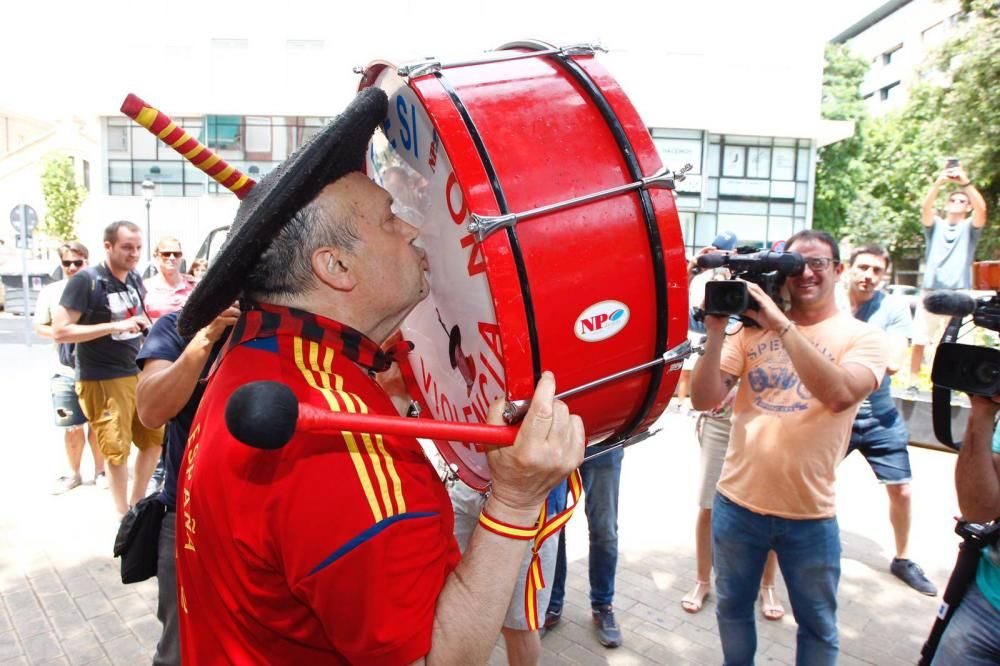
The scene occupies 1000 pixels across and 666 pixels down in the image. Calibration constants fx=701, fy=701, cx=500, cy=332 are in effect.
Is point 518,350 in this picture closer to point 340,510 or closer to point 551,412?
point 551,412

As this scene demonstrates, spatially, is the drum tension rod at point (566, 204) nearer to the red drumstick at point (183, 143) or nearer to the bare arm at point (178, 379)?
the red drumstick at point (183, 143)

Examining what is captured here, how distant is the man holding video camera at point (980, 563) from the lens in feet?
6.46

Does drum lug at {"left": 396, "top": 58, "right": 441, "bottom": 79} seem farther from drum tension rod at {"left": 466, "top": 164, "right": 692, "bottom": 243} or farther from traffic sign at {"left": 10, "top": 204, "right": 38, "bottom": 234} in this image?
traffic sign at {"left": 10, "top": 204, "right": 38, "bottom": 234}

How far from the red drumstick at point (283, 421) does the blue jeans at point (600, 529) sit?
8.98 feet

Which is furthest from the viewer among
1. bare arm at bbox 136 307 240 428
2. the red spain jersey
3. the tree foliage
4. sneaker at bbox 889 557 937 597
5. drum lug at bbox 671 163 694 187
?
the tree foliage

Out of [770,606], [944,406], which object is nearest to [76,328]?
[770,606]

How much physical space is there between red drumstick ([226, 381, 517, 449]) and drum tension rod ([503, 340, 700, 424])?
202mm

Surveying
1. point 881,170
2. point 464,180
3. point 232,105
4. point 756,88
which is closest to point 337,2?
point 232,105

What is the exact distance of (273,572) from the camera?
1.22 metres

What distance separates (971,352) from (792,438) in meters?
1.02

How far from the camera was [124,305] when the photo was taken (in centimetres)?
517

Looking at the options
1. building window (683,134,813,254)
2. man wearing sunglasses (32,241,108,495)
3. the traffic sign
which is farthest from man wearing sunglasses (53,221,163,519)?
building window (683,134,813,254)

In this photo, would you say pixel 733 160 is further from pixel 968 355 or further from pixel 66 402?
pixel 968 355

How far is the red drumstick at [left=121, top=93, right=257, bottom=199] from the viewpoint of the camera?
1380mm
